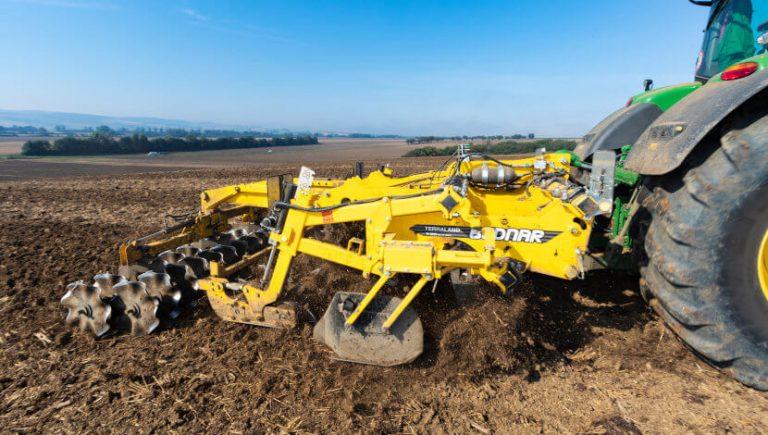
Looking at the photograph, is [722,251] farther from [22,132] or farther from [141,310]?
[22,132]

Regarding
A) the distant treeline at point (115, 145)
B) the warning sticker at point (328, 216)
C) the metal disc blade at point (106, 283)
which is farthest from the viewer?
the distant treeline at point (115, 145)

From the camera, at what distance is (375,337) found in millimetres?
3320

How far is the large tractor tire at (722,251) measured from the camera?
7.79 feet

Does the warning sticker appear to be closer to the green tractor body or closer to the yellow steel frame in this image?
the yellow steel frame

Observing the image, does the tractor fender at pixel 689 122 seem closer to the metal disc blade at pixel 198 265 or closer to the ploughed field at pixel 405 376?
the ploughed field at pixel 405 376

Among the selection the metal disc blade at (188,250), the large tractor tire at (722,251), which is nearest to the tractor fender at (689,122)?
the large tractor tire at (722,251)

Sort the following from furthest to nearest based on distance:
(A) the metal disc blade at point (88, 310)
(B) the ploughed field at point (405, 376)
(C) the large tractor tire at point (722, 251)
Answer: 1. (A) the metal disc blade at point (88, 310)
2. (B) the ploughed field at point (405, 376)
3. (C) the large tractor tire at point (722, 251)

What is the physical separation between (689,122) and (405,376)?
2.55 metres

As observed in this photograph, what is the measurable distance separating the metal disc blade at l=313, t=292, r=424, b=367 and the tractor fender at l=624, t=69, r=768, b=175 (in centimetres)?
195

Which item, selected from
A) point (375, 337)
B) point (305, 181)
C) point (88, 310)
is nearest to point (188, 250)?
point (88, 310)

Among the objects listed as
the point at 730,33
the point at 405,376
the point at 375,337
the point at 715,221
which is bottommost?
the point at 405,376

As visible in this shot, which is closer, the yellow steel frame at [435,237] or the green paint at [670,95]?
the yellow steel frame at [435,237]

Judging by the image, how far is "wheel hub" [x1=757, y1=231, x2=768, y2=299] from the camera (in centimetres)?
243

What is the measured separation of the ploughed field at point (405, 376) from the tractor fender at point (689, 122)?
158cm
